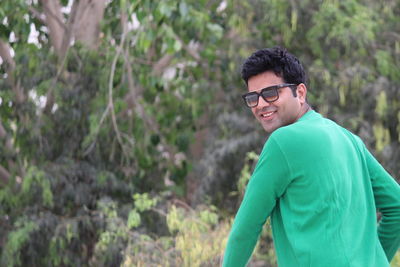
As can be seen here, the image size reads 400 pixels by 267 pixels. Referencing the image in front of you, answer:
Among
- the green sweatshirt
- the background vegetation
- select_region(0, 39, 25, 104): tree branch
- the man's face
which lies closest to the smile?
the man's face

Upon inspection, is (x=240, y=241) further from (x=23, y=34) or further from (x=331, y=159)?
(x=23, y=34)

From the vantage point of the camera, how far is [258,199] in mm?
2012

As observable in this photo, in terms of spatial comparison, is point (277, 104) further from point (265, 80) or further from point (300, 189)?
point (300, 189)

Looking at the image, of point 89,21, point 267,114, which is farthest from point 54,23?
point 267,114

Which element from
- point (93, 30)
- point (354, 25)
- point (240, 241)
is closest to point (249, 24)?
point (354, 25)

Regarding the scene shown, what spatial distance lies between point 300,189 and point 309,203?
40 mm

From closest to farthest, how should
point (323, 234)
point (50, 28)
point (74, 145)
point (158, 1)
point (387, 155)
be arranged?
point (323, 234), point (158, 1), point (387, 155), point (74, 145), point (50, 28)

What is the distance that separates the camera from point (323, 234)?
1.96 meters

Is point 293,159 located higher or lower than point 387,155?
higher

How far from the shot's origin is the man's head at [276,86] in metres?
2.14

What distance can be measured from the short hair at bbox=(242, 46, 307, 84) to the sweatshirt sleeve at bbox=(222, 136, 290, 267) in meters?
0.23

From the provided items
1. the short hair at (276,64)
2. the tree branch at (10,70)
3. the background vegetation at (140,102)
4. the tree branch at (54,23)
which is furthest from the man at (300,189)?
the tree branch at (54,23)

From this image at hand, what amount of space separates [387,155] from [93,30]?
149 inches

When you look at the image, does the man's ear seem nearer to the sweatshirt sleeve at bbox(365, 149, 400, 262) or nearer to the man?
the man
